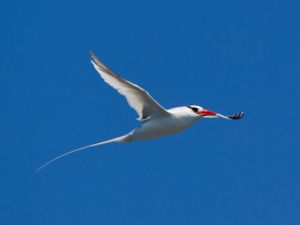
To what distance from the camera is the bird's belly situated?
76.7 ft

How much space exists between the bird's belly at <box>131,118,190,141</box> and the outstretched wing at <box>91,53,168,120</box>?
28 centimetres

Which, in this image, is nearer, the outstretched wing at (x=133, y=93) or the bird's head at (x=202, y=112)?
the outstretched wing at (x=133, y=93)

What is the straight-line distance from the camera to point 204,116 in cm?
2430

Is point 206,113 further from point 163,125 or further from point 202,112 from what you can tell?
point 163,125

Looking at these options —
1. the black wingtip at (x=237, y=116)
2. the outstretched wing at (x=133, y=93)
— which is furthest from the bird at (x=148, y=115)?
the black wingtip at (x=237, y=116)

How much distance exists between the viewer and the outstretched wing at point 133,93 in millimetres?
22750

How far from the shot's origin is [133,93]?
76.5 ft

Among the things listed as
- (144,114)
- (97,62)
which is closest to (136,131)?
(144,114)

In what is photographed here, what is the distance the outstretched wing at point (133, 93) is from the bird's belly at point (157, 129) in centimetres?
28

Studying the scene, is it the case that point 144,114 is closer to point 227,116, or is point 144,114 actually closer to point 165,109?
point 165,109

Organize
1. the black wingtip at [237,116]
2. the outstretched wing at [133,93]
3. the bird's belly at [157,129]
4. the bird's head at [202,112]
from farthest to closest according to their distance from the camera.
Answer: the black wingtip at [237,116]
the bird's head at [202,112]
the bird's belly at [157,129]
the outstretched wing at [133,93]

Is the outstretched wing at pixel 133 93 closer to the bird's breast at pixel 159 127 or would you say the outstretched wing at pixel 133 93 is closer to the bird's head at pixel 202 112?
the bird's breast at pixel 159 127

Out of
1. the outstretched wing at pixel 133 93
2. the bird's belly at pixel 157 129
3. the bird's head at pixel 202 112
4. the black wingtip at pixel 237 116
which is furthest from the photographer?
the black wingtip at pixel 237 116

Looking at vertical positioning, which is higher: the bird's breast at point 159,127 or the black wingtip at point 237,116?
the black wingtip at point 237,116
